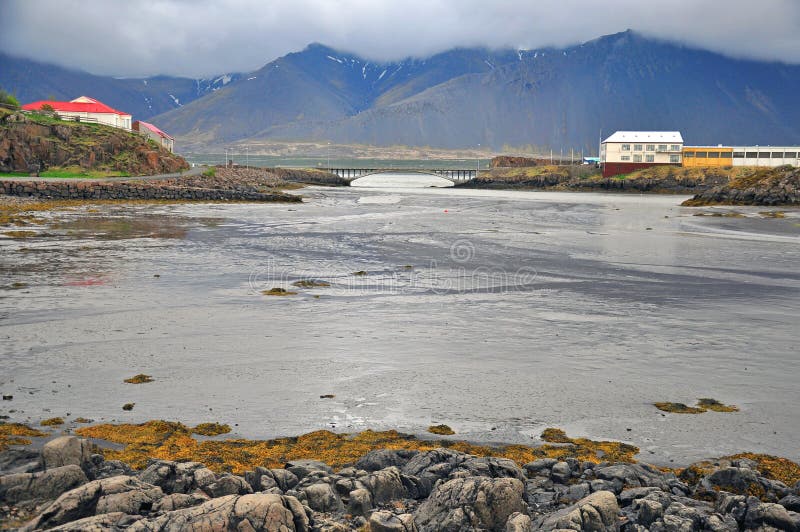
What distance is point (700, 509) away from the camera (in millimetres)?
9320

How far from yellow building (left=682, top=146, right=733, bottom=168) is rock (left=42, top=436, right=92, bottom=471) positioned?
482 feet

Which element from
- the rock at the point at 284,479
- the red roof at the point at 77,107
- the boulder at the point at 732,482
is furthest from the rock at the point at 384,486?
the red roof at the point at 77,107

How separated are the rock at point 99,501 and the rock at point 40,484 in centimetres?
58

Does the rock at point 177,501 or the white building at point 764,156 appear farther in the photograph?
the white building at point 764,156

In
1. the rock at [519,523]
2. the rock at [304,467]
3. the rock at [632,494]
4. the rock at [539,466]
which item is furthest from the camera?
the rock at [539,466]

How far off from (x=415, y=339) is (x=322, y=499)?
32.7 ft

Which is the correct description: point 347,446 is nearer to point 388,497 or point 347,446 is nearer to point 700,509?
point 388,497

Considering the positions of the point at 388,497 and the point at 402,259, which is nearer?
the point at 388,497

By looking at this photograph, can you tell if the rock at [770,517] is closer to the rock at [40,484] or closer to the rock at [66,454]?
the rock at [40,484]

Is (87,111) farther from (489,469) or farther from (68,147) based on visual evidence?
(489,469)

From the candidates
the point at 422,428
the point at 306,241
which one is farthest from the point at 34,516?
the point at 306,241

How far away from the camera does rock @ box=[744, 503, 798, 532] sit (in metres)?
8.88

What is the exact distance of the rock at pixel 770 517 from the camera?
8875 mm

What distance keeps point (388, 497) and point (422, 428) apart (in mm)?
3099
